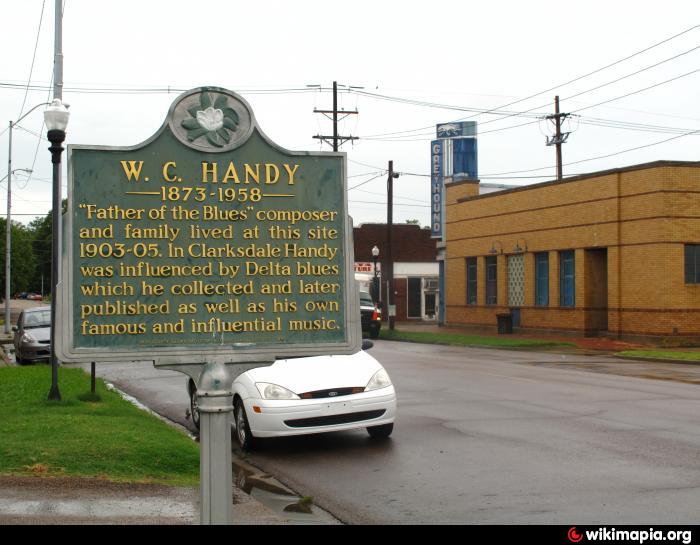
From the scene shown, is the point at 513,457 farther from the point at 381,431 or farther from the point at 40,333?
the point at 40,333

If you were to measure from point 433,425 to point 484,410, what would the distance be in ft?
5.12

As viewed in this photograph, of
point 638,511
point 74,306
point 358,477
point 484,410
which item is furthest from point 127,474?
point 484,410

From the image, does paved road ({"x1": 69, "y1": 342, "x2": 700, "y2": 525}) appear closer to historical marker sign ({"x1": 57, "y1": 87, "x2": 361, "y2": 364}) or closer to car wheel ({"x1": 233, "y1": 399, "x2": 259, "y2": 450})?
car wheel ({"x1": 233, "y1": 399, "x2": 259, "y2": 450})

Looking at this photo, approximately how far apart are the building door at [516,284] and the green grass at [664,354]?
1115 centimetres

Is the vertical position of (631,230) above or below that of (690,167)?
below

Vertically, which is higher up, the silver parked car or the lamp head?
the lamp head

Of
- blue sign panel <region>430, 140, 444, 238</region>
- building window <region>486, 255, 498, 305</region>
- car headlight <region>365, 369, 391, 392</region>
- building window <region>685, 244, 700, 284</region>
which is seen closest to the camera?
car headlight <region>365, 369, 391, 392</region>

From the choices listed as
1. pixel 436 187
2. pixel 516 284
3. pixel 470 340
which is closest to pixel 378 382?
pixel 470 340

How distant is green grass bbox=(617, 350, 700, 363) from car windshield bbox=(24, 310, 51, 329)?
16385 mm

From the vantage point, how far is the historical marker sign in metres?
5.08

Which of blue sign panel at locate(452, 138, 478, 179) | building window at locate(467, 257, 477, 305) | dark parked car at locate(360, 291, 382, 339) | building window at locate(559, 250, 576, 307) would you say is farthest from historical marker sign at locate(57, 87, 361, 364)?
blue sign panel at locate(452, 138, 478, 179)

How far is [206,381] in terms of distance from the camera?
4945mm

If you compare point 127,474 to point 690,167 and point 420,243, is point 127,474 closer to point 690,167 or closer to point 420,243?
point 690,167

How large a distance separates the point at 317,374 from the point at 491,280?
30998 millimetres
